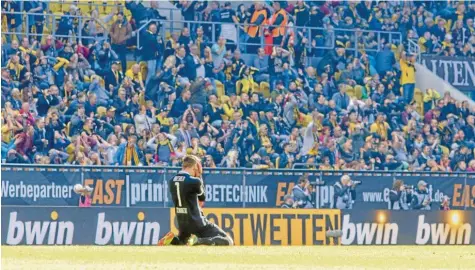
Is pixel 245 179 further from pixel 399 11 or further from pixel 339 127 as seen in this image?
pixel 399 11

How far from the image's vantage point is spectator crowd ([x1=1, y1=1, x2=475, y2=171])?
1030 inches

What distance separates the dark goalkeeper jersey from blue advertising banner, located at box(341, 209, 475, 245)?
668 centimetres

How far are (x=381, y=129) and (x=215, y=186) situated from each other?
7217 mm

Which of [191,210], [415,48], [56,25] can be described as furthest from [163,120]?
[415,48]

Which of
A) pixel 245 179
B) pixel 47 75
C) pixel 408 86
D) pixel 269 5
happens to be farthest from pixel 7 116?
pixel 408 86

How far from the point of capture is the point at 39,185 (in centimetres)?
2289

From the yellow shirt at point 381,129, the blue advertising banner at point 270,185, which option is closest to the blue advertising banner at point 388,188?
the blue advertising banner at point 270,185

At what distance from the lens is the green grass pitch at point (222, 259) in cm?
1294

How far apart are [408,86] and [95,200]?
12.3 metres

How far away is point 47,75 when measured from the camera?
1070 inches

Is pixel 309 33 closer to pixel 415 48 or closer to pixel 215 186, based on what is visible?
pixel 415 48

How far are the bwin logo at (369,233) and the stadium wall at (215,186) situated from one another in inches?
33.9

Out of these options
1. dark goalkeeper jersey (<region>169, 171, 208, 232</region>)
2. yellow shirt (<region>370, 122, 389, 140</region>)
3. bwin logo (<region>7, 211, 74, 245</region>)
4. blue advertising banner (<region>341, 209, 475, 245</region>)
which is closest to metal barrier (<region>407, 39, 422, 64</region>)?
yellow shirt (<region>370, 122, 389, 140</region>)

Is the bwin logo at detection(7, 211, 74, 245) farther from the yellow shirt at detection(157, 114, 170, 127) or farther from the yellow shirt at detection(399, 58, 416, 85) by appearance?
the yellow shirt at detection(399, 58, 416, 85)
